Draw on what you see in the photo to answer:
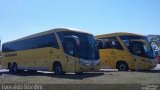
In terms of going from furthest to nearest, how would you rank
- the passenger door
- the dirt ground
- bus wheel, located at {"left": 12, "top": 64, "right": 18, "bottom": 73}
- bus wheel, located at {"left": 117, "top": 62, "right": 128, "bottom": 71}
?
bus wheel, located at {"left": 12, "top": 64, "right": 18, "bottom": 73}
bus wheel, located at {"left": 117, "top": 62, "right": 128, "bottom": 71}
the passenger door
the dirt ground

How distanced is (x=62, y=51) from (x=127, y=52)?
249 inches

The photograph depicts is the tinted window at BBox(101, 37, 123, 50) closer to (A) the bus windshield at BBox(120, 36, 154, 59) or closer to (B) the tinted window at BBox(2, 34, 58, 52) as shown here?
(A) the bus windshield at BBox(120, 36, 154, 59)

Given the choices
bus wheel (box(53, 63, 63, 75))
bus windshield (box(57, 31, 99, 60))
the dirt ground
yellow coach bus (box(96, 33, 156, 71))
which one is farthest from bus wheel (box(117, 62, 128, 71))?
the dirt ground

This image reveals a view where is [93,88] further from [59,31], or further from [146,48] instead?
[146,48]

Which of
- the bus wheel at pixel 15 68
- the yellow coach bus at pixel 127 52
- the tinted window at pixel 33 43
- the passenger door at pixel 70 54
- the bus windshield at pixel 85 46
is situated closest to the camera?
the passenger door at pixel 70 54

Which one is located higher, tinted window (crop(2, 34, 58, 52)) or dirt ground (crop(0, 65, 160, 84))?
tinted window (crop(2, 34, 58, 52))

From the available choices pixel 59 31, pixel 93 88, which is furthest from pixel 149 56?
pixel 93 88

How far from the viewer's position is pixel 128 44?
26.3 metres

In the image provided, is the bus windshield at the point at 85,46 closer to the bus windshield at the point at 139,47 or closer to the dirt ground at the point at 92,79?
the dirt ground at the point at 92,79

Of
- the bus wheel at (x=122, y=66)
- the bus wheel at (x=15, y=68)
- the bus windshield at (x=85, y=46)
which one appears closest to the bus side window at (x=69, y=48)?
the bus windshield at (x=85, y=46)

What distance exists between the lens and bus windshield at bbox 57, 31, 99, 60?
2175cm

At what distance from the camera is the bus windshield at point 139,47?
84.7ft

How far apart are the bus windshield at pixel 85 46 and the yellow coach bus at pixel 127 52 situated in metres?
3.01

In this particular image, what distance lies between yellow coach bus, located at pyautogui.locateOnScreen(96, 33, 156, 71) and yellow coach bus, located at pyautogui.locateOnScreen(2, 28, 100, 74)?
11.9 feet
